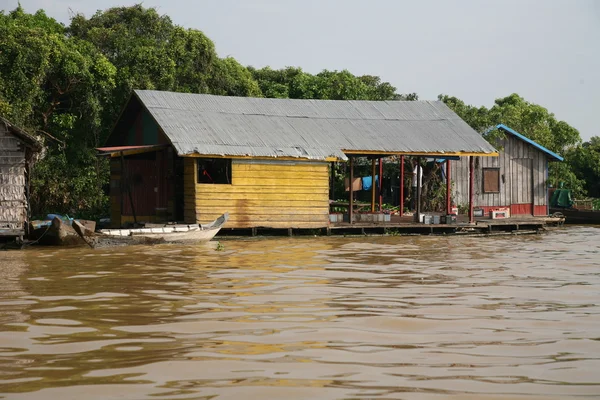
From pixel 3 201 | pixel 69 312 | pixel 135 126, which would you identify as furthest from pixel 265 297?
pixel 135 126

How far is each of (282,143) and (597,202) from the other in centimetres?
1617

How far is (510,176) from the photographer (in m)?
30.5

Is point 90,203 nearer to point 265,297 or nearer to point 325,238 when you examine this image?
point 325,238

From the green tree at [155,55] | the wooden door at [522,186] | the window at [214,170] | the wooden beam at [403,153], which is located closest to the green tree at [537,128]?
the wooden door at [522,186]

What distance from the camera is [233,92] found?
32.1 m

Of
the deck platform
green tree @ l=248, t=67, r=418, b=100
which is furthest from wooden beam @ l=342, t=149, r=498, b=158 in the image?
green tree @ l=248, t=67, r=418, b=100

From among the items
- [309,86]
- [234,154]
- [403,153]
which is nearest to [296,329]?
[234,154]

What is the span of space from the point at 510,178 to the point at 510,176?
0.08 m

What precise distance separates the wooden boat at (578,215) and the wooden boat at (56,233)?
2028 centimetres

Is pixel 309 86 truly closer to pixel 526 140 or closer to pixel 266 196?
pixel 526 140

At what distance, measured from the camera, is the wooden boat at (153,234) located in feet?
56.7

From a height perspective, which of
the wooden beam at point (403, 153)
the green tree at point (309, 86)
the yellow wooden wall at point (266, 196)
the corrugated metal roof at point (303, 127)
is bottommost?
the yellow wooden wall at point (266, 196)

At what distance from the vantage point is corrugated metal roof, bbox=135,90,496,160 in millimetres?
21766

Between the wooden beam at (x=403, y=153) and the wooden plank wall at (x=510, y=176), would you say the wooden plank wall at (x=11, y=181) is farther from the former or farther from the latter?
the wooden plank wall at (x=510, y=176)
